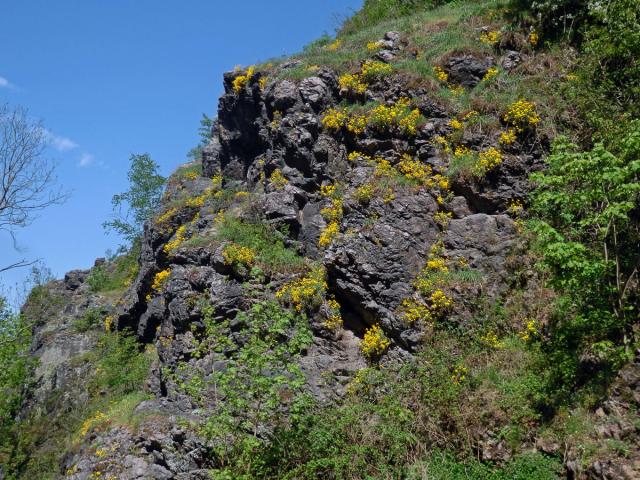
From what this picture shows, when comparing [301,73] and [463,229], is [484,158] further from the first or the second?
[301,73]

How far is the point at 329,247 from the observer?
12.3 meters

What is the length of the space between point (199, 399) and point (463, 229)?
7.34m

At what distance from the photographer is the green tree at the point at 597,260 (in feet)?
24.3

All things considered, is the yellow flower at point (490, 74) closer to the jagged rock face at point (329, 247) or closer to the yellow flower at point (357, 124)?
the jagged rock face at point (329, 247)

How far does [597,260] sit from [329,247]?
6135 millimetres

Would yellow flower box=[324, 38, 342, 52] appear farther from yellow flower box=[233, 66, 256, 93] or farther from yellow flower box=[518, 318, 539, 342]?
yellow flower box=[518, 318, 539, 342]

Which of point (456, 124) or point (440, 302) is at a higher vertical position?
point (456, 124)

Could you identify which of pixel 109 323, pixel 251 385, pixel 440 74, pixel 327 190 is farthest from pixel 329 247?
pixel 109 323

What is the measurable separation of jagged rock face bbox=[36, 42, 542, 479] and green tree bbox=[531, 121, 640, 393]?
7.64 ft

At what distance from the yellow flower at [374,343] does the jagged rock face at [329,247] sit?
15 cm

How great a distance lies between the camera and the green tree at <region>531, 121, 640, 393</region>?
7.41 m

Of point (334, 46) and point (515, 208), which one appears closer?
point (515, 208)

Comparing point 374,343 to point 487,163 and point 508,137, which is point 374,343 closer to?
point 487,163

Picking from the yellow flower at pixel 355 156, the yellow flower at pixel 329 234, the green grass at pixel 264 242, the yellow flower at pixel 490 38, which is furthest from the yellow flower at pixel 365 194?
the yellow flower at pixel 490 38
